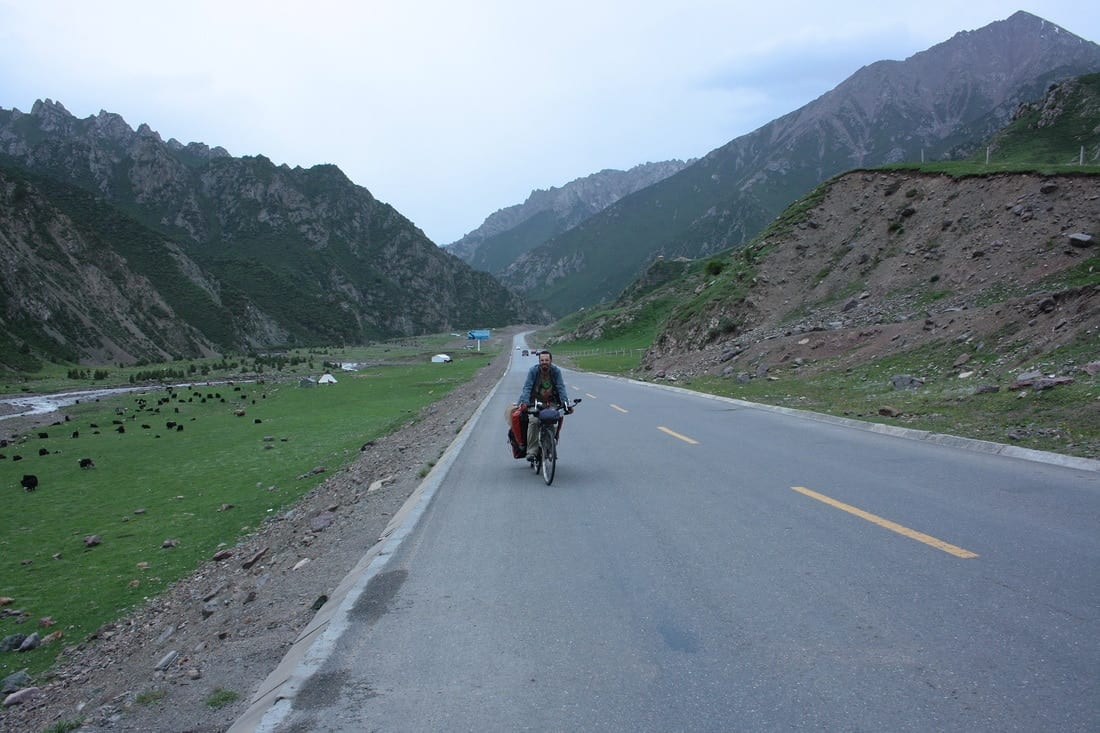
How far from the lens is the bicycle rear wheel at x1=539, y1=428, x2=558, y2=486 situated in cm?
1023

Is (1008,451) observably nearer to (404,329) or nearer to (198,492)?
(198,492)

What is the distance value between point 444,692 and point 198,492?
13.5 m

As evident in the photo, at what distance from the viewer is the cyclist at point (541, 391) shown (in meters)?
10.7

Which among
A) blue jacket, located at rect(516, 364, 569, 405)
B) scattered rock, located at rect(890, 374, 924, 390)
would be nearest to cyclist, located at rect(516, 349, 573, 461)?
blue jacket, located at rect(516, 364, 569, 405)

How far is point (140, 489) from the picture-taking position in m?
15.9

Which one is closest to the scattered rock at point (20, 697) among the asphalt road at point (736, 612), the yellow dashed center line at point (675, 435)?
the asphalt road at point (736, 612)

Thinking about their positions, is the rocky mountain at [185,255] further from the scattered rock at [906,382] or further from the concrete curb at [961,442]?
the scattered rock at [906,382]

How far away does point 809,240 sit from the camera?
38.9 m

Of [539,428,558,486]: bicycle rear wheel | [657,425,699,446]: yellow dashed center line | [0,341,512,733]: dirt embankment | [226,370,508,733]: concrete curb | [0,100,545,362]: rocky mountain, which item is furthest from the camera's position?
[0,100,545,362]: rocky mountain

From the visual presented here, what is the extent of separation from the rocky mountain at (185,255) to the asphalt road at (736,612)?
211 ft

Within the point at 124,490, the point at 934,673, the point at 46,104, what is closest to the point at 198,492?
the point at 124,490

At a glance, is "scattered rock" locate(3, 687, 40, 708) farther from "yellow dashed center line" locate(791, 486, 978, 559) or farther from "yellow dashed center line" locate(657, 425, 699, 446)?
"yellow dashed center line" locate(657, 425, 699, 446)

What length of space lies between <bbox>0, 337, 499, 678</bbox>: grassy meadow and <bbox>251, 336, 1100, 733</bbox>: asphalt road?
4.71 metres

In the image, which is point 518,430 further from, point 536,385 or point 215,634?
point 215,634
